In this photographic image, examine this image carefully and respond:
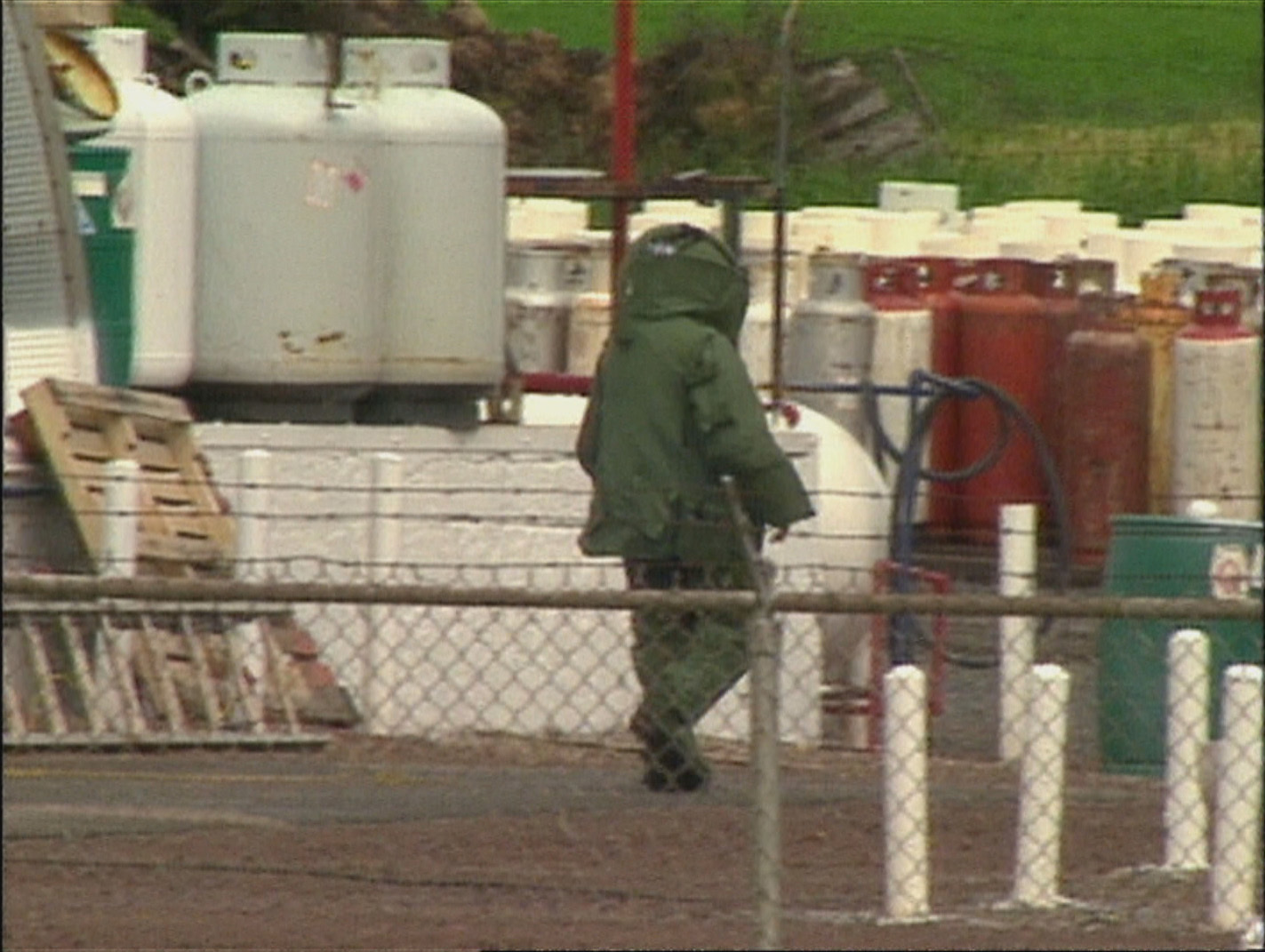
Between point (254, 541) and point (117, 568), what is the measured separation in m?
0.76

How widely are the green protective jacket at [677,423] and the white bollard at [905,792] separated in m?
2.67

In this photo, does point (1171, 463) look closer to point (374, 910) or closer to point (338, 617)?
point (338, 617)

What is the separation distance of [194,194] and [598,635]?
229 centimetres

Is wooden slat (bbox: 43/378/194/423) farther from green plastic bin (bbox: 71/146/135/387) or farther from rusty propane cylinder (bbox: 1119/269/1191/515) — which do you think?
rusty propane cylinder (bbox: 1119/269/1191/515)

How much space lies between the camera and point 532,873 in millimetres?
9484

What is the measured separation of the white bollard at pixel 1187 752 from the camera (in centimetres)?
841

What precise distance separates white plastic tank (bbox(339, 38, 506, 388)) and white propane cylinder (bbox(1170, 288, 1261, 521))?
388 centimetres

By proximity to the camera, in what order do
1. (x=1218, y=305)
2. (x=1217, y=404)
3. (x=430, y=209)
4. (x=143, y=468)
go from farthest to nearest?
(x=1218, y=305)
(x=1217, y=404)
(x=430, y=209)
(x=143, y=468)

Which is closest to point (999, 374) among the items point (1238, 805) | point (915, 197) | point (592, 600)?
point (915, 197)

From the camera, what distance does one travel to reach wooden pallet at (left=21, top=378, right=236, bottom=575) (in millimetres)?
12117

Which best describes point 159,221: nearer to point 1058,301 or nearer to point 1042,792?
point 1058,301

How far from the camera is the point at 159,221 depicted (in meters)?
13.4

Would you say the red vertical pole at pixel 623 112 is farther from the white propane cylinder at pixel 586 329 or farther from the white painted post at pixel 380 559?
the white propane cylinder at pixel 586 329

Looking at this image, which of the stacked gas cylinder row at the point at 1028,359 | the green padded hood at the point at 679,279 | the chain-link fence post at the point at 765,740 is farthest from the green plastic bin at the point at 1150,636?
the chain-link fence post at the point at 765,740
